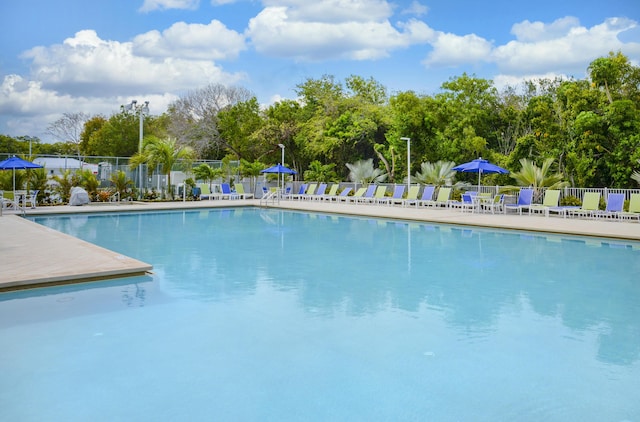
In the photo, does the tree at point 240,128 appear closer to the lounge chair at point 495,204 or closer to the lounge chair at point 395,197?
the lounge chair at point 395,197

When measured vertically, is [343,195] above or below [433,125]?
below

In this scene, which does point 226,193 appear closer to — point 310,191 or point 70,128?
point 310,191

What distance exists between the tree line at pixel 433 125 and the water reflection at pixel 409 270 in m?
8.18

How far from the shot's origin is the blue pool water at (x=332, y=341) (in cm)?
365

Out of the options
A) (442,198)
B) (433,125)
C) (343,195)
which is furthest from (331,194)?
(442,198)

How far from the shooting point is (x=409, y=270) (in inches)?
336

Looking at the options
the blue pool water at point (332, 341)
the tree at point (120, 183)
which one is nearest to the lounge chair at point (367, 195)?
the tree at point (120, 183)

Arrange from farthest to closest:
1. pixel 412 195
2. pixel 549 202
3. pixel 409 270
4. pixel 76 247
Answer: pixel 412 195 < pixel 549 202 < pixel 76 247 < pixel 409 270

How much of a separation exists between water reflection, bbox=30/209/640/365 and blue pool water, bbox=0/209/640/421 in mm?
44

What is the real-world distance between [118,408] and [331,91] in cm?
3115

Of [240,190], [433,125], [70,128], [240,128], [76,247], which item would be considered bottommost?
[76,247]

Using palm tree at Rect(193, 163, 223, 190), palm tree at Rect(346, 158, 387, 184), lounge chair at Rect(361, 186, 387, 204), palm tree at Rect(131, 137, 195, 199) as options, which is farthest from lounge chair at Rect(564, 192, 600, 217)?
palm tree at Rect(193, 163, 223, 190)

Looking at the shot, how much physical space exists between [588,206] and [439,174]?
24.0 feet

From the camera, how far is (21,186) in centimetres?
2059
